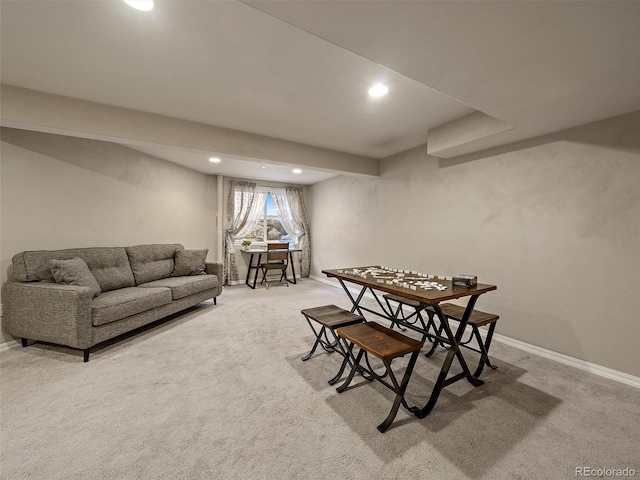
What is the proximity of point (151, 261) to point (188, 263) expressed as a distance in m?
0.48

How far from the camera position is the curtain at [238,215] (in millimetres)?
5488

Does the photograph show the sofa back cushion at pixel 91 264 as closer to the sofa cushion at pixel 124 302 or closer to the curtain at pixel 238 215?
the sofa cushion at pixel 124 302

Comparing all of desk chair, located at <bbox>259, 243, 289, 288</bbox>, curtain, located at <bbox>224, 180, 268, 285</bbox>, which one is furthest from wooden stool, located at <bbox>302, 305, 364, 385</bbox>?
curtain, located at <bbox>224, 180, 268, 285</bbox>

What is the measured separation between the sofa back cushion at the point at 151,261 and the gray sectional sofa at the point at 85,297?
14 millimetres

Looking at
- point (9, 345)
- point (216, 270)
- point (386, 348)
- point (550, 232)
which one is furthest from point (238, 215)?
point (550, 232)

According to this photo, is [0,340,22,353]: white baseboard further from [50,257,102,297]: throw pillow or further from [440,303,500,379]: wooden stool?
[440,303,500,379]: wooden stool

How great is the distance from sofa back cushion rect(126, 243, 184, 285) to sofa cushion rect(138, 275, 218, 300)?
4.7 inches

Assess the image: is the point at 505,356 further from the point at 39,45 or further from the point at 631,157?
the point at 39,45

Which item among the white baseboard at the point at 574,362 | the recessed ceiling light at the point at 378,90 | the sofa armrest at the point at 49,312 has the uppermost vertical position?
the recessed ceiling light at the point at 378,90

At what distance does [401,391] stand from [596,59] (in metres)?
2.20

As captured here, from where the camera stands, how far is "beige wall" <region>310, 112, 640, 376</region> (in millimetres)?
2053

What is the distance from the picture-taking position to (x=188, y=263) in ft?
12.8

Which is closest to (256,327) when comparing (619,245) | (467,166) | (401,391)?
(401,391)

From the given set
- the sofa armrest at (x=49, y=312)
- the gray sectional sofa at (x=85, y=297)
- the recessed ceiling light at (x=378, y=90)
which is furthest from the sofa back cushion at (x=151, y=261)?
the recessed ceiling light at (x=378, y=90)
